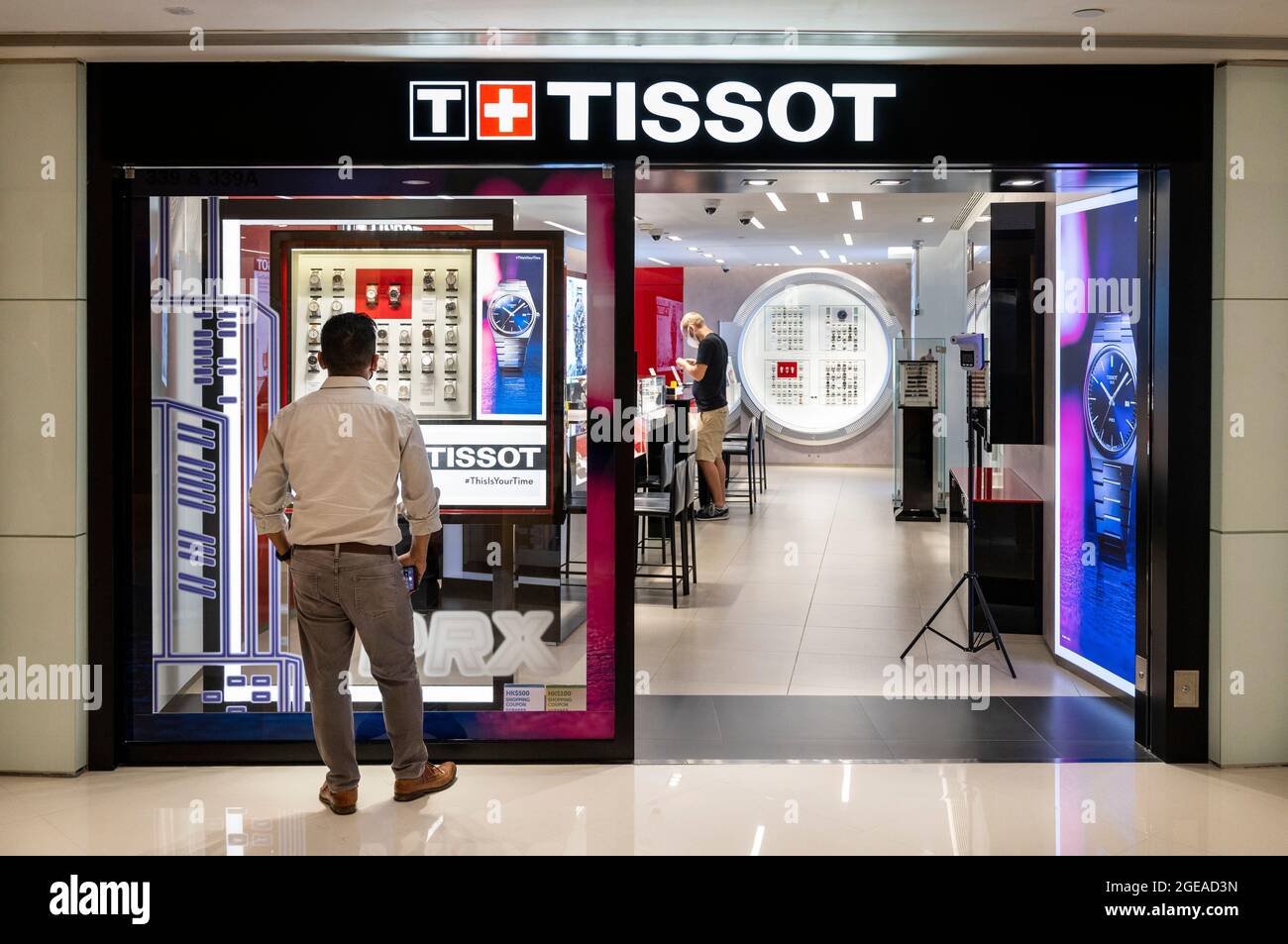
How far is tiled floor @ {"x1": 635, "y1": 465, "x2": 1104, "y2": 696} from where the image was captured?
19.4ft

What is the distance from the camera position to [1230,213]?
14.8ft

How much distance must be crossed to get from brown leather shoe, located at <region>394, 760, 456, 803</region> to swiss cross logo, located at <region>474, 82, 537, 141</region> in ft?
7.21

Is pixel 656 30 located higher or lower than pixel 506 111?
higher

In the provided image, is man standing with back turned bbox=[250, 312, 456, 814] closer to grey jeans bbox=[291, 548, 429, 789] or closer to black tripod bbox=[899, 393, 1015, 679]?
grey jeans bbox=[291, 548, 429, 789]

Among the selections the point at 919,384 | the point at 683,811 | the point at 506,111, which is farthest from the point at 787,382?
the point at 683,811

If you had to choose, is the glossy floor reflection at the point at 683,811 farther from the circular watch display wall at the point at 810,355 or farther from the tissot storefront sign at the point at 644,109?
the circular watch display wall at the point at 810,355

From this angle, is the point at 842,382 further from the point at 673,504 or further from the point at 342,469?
→ the point at 342,469

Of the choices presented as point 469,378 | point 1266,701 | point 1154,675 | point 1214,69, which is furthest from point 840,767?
point 1214,69

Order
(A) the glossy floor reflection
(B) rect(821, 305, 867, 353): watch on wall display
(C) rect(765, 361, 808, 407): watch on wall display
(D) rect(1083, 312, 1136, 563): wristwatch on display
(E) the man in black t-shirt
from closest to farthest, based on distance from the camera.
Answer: (A) the glossy floor reflection
(D) rect(1083, 312, 1136, 563): wristwatch on display
(E) the man in black t-shirt
(B) rect(821, 305, 867, 353): watch on wall display
(C) rect(765, 361, 808, 407): watch on wall display

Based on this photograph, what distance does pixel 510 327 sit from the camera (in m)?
4.68

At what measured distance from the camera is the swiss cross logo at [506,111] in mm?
4484

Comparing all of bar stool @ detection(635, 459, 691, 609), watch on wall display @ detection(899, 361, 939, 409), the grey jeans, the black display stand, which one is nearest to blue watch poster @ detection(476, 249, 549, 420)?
the grey jeans

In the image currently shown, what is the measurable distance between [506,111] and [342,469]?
1465 mm

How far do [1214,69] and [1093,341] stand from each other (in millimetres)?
1518
